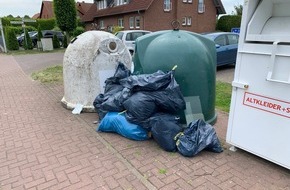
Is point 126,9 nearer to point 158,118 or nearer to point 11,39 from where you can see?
point 11,39

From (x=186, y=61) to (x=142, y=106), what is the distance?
3.41 ft

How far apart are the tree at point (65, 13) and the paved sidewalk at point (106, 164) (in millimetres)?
16847

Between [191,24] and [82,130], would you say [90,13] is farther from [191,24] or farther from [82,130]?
[82,130]

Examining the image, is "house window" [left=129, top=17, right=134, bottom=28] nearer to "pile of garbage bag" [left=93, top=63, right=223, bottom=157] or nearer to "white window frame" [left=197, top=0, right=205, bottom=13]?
"white window frame" [left=197, top=0, right=205, bottom=13]

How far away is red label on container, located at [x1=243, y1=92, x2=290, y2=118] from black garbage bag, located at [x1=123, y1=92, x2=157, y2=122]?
51.2 inches

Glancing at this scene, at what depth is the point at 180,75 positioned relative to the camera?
384 centimetres

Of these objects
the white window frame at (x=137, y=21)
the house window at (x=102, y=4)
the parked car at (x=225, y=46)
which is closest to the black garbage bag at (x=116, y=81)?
the parked car at (x=225, y=46)

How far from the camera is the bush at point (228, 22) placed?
1077 inches

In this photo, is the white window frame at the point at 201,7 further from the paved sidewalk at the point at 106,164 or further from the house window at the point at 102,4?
the paved sidewalk at the point at 106,164

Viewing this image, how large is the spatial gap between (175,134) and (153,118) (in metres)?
0.40

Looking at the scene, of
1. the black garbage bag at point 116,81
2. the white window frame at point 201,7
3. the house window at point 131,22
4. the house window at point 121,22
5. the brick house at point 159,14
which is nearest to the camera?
the black garbage bag at point 116,81

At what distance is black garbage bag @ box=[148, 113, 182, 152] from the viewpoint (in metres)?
3.43

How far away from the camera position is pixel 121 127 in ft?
12.7

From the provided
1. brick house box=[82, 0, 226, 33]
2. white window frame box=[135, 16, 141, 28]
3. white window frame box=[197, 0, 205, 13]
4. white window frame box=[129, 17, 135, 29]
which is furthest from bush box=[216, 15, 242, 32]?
white window frame box=[129, 17, 135, 29]
